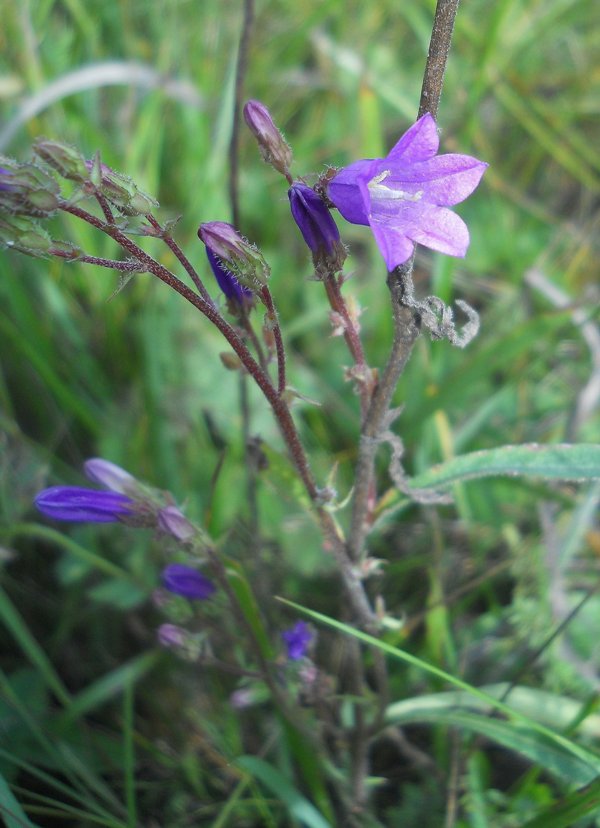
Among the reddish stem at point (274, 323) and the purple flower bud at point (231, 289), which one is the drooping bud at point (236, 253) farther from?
the purple flower bud at point (231, 289)

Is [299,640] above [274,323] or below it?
below

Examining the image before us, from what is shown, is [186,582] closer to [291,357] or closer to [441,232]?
[441,232]

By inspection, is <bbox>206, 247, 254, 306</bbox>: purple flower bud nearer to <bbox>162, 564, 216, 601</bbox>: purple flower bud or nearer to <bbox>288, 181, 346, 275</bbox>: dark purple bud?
<bbox>288, 181, 346, 275</bbox>: dark purple bud

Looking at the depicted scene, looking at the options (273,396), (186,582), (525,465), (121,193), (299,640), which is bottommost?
(299,640)

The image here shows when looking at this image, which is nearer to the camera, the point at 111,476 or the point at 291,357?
the point at 111,476

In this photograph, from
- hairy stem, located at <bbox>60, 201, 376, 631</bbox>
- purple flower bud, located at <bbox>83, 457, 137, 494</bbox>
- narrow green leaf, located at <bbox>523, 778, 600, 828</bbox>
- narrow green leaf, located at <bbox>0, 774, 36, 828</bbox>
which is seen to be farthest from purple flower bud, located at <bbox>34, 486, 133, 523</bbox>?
narrow green leaf, located at <bbox>523, 778, 600, 828</bbox>

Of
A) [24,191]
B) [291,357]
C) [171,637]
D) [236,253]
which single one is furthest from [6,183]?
[291,357]

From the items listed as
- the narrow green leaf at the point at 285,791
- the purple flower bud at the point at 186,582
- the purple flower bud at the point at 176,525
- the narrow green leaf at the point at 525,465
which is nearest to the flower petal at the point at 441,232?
the narrow green leaf at the point at 525,465
